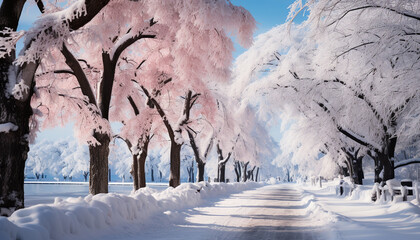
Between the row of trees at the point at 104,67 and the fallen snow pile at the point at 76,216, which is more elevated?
the row of trees at the point at 104,67

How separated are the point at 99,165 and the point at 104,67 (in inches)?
131

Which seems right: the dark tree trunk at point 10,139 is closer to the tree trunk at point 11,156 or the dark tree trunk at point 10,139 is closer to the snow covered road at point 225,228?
the tree trunk at point 11,156

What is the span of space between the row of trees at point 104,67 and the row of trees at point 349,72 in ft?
8.97

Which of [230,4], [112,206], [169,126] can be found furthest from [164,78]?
[112,206]

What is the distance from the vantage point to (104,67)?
463 inches

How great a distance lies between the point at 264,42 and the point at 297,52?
347 centimetres

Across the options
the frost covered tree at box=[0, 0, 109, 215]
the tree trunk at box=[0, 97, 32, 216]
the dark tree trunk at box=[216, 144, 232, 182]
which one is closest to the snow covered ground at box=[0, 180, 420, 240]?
the tree trunk at box=[0, 97, 32, 216]

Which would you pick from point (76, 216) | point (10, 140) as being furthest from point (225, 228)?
point (10, 140)

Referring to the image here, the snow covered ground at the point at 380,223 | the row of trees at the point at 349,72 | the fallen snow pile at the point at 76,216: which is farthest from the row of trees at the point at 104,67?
the snow covered ground at the point at 380,223

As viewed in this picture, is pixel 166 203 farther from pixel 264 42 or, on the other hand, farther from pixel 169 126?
pixel 264 42

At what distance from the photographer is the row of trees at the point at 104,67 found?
7.65 m

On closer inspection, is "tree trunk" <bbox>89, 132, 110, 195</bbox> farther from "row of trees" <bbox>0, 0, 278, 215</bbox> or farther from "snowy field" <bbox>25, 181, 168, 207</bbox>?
"snowy field" <bbox>25, 181, 168, 207</bbox>

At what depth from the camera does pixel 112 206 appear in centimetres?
816

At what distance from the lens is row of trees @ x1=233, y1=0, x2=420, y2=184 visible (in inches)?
404
